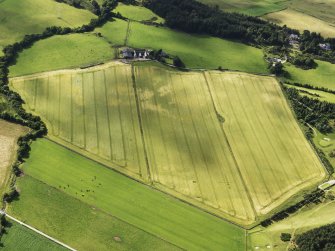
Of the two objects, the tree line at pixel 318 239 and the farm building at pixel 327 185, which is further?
the farm building at pixel 327 185

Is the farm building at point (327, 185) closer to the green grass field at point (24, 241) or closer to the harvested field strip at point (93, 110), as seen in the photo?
the harvested field strip at point (93, 110)

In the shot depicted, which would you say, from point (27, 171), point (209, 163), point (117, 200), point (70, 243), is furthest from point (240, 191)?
point (27, 171)

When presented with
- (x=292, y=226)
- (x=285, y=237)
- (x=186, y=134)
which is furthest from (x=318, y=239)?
(x=186, y=134)

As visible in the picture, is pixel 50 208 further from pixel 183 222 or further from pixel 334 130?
pixel 334 130

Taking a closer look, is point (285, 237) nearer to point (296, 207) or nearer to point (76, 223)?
point (296, 207)

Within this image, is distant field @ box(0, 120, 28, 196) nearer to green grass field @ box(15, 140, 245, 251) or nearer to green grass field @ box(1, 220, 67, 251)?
green grass field @ box(15, 140, 245, 251)

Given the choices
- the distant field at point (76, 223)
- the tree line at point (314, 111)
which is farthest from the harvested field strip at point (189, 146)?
the tree line at point (314, 111)
